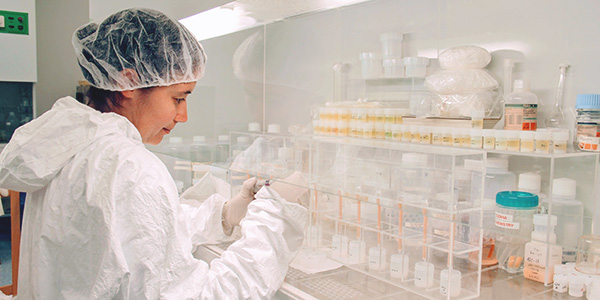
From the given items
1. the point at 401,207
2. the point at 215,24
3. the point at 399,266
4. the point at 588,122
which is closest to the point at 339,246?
the point at 399,266

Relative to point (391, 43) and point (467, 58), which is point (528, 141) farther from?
point (391, 43)

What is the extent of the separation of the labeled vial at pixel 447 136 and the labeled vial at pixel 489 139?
0.10 meters

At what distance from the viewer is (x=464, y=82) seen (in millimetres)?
1582

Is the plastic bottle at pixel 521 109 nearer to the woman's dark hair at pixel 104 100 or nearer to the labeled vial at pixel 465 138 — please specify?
the labeled vial at pixel 465 138

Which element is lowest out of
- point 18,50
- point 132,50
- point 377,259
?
point 377,259

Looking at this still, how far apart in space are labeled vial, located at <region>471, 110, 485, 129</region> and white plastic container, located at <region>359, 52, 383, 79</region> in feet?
1.94

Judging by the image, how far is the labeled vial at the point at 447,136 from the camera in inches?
57.6

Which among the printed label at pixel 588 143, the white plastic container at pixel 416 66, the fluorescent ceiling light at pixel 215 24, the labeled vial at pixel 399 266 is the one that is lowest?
the labeled vial at pixel 399 266

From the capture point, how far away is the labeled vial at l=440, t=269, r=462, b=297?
115 cm

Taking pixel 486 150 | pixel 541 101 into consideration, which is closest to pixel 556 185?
pixel 486 150

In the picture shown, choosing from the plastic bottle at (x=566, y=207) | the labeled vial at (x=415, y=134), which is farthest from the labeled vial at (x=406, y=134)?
the plastic bottle at (x=566, y=207)

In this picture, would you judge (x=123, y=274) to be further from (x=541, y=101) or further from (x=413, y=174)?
(x=541, y=101)

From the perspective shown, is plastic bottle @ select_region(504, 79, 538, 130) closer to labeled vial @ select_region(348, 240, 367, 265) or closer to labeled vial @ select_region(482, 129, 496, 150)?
labeled vial @ select_region(482, 129, 496, 150)

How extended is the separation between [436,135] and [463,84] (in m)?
0.23
